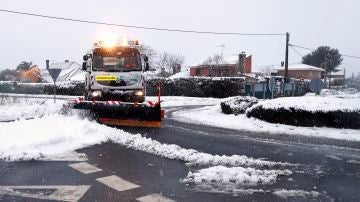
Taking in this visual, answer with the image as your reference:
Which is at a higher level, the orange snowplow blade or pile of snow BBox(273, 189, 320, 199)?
the orange snowplow blade

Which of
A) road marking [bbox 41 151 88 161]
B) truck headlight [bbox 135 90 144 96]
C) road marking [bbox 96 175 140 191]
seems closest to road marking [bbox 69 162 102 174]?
road marking [bbox 41 151 88 161]

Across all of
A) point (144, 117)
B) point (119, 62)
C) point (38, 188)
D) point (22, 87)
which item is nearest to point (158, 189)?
point (38, 188)

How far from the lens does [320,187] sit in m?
5.77

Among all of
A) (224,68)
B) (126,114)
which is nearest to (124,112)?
(126,114)

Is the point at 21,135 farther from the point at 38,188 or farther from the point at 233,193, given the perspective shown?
the point at 233,193

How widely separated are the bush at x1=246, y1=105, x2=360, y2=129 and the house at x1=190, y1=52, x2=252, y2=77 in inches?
1157

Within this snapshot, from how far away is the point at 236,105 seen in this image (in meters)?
16.9

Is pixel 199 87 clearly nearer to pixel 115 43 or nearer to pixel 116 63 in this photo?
pixel 115 43

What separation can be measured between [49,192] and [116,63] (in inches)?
321

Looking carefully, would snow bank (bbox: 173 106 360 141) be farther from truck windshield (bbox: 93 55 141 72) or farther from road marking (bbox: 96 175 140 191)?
road marking (bbox: 96 175 140 191)

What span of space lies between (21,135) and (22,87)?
36893 millimetres

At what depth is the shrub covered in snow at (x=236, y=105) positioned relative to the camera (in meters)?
16.8

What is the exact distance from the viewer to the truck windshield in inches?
512

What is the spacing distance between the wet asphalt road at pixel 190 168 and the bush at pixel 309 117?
2163 millimetres
